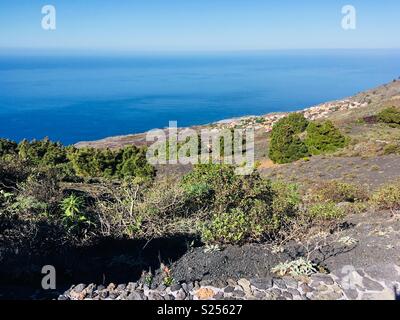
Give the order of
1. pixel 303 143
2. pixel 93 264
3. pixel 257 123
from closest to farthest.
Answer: pixel 93 264, pixel 303 143, pixel 257 123

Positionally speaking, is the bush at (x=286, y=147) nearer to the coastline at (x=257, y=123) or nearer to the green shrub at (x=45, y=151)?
the green shrub at (x=45, y=151)

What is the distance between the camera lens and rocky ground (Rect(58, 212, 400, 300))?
488cm

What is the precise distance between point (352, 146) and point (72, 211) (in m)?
21.8

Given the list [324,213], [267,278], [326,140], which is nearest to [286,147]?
[326,140]

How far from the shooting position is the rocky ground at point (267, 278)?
4.88m

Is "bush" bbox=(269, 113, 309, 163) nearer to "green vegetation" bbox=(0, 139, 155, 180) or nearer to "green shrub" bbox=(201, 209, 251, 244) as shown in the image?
"green vegetation" bbox=(0, 139, 155, 180)

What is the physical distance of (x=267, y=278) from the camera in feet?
17.2

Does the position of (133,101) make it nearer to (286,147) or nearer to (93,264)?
(286,147)

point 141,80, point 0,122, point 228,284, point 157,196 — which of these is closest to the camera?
point 228,284

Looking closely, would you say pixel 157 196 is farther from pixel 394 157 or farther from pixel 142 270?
pixel 394 157

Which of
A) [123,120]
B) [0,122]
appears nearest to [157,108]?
[123,120]

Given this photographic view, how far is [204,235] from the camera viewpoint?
6.32 metres

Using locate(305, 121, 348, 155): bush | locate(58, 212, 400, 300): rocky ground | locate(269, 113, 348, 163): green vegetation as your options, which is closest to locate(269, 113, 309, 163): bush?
locate(269, 113, 348, 163): green vegetation
